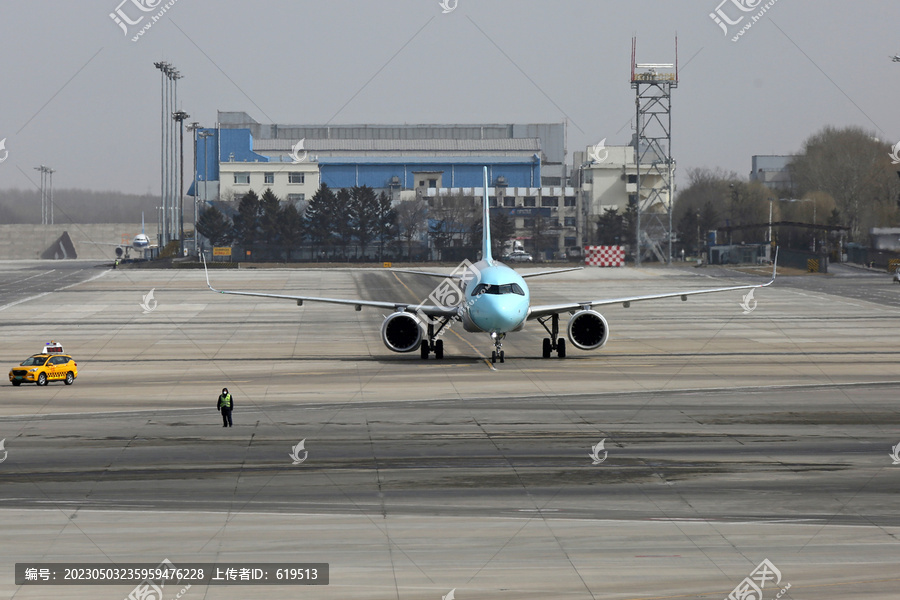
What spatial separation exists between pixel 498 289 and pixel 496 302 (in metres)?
0.72

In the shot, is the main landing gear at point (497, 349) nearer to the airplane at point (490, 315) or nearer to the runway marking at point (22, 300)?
the airplane at point (490, 315)

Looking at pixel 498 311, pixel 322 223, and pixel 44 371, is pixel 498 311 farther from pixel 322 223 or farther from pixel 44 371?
pixel 322 223

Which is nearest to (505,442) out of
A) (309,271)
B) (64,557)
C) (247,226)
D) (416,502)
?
(416,502)

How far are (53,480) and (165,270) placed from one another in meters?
137

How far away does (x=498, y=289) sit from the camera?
146ft

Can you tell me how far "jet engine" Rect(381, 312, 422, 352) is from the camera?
48.3 meters

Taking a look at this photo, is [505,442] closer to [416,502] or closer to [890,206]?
[416,502]

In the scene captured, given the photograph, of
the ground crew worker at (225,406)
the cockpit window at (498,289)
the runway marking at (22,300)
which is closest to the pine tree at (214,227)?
the runway marking at (22,300)

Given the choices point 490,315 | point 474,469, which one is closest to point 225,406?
point 474,469

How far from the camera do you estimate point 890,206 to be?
18962cm

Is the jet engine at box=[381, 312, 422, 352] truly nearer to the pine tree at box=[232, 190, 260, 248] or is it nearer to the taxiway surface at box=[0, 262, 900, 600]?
the taxiway surface at box=[0, 262, 900, 600]

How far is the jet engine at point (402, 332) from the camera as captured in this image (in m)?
48.3

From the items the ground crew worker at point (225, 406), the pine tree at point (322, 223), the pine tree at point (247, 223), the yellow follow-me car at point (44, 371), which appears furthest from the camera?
the pine tree at point (247, 223)

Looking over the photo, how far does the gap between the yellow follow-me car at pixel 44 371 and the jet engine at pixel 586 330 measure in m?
21.7
